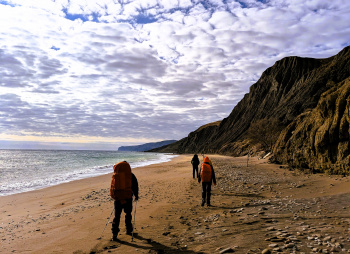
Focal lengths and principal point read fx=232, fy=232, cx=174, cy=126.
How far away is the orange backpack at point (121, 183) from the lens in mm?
6645

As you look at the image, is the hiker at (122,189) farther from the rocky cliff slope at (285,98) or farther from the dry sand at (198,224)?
the rocky cliff slope at (285,98)

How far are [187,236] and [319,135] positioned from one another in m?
12.6

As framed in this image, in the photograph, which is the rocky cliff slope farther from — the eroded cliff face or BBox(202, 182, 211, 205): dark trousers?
BBox(202, 182, 211, 205): dark trousers

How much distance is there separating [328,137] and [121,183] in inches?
510

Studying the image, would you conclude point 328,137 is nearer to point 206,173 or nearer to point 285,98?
point 206,173

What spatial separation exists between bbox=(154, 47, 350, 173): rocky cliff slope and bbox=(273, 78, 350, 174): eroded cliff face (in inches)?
3.8


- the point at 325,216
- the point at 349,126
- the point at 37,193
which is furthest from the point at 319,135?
the point at 37,193

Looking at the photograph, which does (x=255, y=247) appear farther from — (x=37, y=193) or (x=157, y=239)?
(x=37, y=193)

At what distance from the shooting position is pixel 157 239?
617 cm

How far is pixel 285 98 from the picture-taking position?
5941 cm

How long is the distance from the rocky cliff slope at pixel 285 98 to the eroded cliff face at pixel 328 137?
0.32 feet

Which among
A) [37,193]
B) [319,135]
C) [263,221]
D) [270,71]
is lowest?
[37,193]

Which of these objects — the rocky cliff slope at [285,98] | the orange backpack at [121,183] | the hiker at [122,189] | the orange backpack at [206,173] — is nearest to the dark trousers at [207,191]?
the orange backpack at [206,173]

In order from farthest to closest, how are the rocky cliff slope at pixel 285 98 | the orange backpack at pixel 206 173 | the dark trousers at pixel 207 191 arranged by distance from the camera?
the rocky cliff slope at pixel 285 98 < the orange backpack at pixel 206 173 < the dark trousers at pixel 207 191
